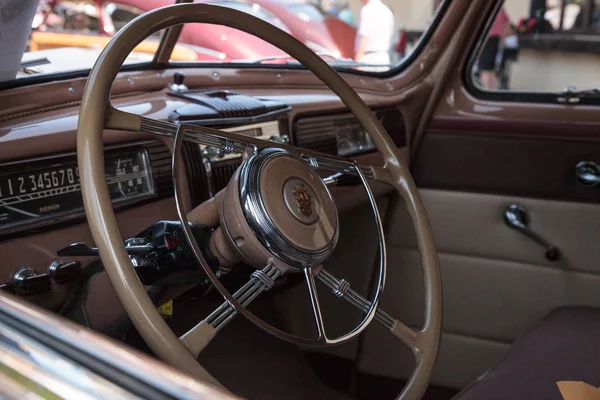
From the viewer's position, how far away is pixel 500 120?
1959 mm

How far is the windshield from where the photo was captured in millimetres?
1321

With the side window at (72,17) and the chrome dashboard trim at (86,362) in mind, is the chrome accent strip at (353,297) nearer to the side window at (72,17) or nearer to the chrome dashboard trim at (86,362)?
the chrome dashboard trim at (86,362)

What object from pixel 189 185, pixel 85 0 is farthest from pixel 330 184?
pixel 85 0

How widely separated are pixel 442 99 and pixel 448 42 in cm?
17

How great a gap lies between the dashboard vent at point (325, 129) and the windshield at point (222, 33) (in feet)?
0.57

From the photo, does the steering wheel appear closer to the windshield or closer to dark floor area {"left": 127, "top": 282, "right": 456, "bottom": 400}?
the windshield

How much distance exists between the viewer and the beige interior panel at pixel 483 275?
189 centimetres

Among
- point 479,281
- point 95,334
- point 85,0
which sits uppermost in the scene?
point 85,0

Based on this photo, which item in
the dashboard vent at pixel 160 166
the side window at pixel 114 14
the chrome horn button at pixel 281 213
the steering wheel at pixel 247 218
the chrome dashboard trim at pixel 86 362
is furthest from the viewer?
the side window at pixel 114 14

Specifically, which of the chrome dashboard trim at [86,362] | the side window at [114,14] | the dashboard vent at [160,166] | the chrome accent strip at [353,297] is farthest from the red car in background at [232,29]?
the chrome dashboard trim at [86,362]

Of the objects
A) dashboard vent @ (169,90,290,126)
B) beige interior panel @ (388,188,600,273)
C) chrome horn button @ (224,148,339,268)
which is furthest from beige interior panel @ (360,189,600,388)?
chrome horn button @ (224,148,339,268)

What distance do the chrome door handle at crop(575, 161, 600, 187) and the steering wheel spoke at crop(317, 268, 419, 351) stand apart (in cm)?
94

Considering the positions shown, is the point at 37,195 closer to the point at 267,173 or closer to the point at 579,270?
the point at 267,173

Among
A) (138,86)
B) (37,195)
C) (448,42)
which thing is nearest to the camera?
(37,195)
